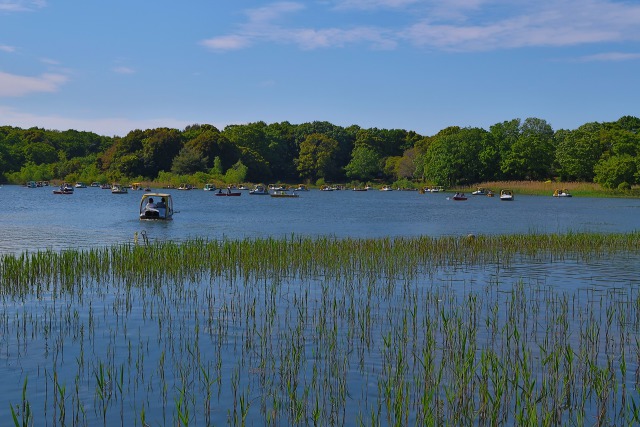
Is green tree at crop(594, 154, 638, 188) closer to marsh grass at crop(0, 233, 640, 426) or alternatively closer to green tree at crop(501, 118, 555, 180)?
green tree at crop(501, 118, 555, 180)

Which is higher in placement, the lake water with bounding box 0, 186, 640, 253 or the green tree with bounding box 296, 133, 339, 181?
the green tree with bounding box 296, 133, 339, 181

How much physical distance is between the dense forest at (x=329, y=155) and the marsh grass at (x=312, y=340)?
94880 mm

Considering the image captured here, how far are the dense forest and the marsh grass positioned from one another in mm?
94880

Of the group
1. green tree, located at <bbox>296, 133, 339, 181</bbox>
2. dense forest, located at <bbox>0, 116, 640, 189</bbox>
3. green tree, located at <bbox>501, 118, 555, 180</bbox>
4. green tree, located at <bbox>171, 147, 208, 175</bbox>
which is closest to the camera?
dense forest, located at <bbox>0, 116, 640, 189</bbox>

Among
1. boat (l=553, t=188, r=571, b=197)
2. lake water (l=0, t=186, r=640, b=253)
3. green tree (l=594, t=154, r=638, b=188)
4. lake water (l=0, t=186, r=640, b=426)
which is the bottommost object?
lake water (l=0, t=186, r=640, b=253)

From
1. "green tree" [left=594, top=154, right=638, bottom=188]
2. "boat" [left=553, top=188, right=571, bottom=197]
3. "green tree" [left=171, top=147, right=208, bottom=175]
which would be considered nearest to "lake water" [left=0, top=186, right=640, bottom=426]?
"boat" [left=553, top=188, right=571, bottom=197]

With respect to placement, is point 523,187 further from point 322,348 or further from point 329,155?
point 322,348

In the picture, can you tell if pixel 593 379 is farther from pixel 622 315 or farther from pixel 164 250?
pixel 164 250

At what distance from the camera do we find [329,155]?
154 metres

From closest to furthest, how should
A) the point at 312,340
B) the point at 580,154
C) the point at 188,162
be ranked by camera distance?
the point at 312,340 → the point at 580,154 → the point at 188,162

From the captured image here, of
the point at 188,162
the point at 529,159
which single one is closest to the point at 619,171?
the point at 529,159

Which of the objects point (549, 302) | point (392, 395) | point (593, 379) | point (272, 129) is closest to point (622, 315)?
point (549, 302)

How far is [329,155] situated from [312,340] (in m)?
142

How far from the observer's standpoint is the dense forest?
118562mm
